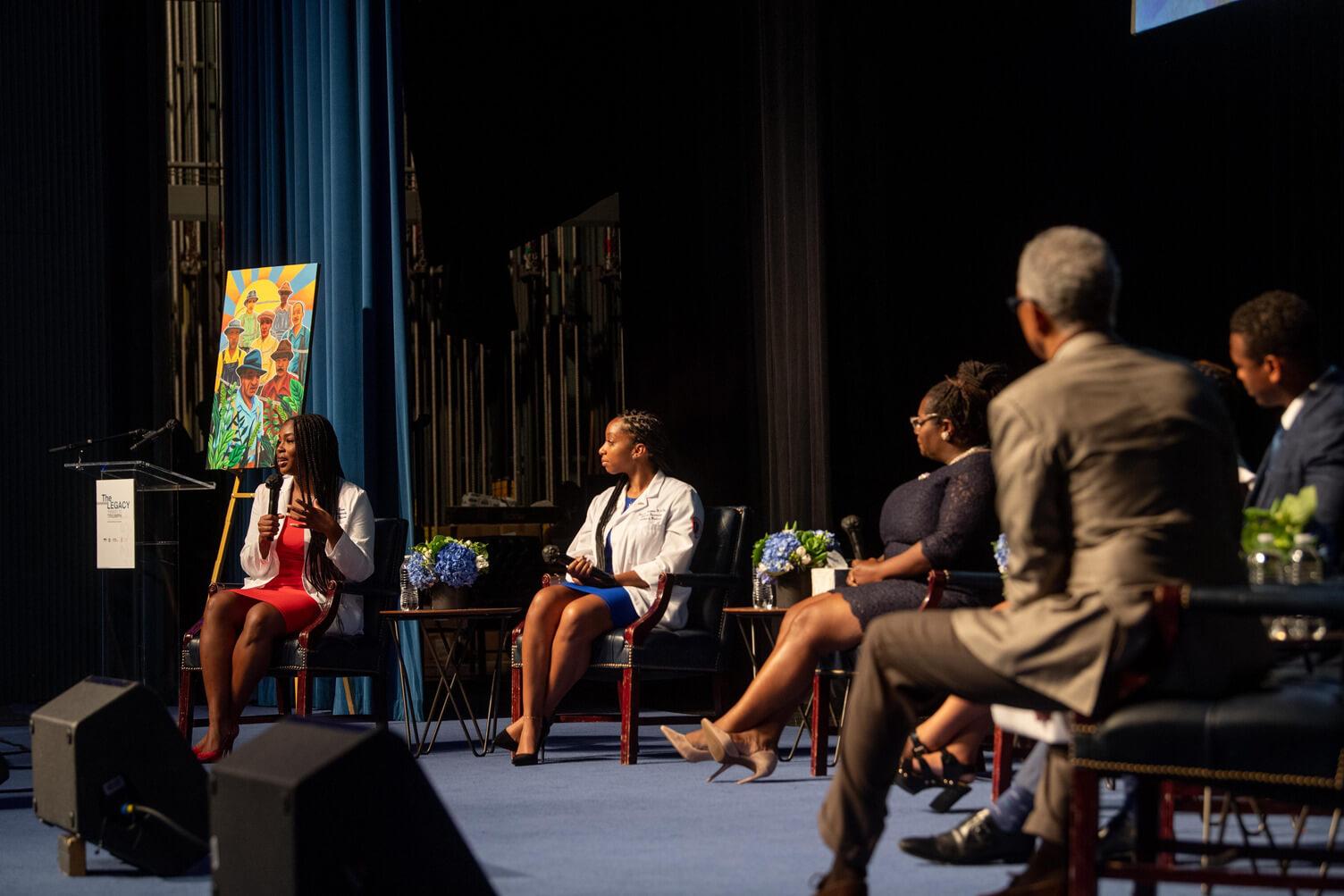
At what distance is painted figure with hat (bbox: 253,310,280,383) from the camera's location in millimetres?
6051

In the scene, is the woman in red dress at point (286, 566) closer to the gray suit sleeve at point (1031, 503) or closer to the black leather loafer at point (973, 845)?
the black leather loafer at point (973, 845)

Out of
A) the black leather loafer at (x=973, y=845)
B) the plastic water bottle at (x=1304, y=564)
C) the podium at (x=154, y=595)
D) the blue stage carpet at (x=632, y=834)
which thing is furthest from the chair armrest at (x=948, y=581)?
the podium at (x=154, y=595)

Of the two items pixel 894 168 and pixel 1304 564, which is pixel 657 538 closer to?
pixel 894 168

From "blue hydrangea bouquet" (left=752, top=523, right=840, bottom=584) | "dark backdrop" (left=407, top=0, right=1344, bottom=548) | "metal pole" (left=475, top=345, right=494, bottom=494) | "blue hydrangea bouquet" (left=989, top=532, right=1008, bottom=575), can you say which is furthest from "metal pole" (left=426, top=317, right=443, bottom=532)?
"blue hydrangea bouquet" (left=989, top=532, right=1008, bottom=575)

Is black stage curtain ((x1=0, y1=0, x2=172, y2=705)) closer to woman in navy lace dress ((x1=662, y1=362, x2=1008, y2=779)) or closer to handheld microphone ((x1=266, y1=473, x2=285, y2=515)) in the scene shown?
handheld microphone ((x1=266, y1=473, x2=285, y2=515))

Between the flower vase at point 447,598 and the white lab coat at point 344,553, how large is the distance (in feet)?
0.80

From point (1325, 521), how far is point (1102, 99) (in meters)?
2.99

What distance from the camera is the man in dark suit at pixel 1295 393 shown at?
248cm

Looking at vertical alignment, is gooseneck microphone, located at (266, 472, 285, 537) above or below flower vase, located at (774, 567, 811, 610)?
above

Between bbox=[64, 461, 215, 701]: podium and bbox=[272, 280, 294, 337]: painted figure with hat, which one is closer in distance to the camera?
bbox=[64, 461, 215, 701]: podium

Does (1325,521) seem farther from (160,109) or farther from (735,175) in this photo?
(160,109)

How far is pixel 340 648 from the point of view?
4.84m

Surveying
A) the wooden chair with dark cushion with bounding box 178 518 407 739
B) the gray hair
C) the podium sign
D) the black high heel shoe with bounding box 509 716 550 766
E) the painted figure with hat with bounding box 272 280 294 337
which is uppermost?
the painted figure with hat with bounding box 272 280 294 337

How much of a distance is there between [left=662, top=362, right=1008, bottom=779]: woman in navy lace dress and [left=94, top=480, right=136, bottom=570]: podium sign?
227 cm
